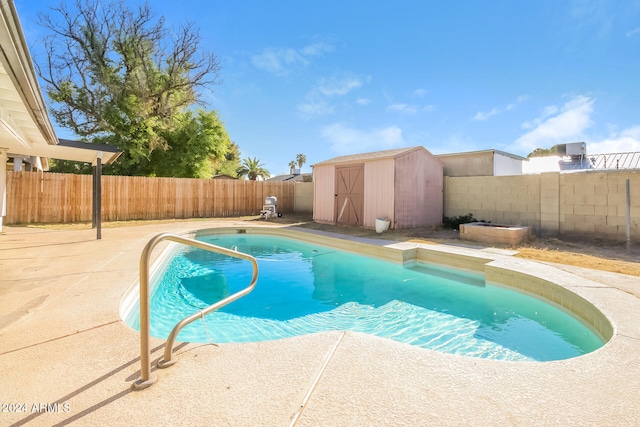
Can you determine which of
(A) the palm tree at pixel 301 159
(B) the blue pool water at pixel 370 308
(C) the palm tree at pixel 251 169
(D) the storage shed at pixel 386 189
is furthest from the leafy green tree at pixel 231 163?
(B) the blue pool water at pixel 370 308

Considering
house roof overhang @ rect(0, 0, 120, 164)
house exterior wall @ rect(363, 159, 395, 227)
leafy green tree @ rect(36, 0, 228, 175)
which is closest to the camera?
house roof overhang @ rect(0, 0, 120, 164)

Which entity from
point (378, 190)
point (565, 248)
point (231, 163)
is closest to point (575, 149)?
point (565, 248)

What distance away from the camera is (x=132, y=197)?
39.1 ft

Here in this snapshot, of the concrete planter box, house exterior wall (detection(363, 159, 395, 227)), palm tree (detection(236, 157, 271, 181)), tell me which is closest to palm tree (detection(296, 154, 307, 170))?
palm tree (detection(236, 157, 271, 181))

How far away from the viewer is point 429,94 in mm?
11242

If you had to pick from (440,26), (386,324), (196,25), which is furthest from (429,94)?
(196,25)

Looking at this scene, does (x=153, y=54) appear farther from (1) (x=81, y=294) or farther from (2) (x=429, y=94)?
(1) (x=81, y=294)

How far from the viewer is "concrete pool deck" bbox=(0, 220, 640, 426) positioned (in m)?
1.49

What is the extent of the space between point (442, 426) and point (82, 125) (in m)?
21.3

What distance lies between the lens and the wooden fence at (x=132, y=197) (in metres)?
9.88

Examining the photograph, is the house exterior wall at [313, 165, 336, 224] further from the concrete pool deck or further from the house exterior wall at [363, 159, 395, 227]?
the concrete pool deck

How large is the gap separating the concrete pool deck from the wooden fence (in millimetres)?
9974

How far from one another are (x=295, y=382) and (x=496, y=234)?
6.90 meters

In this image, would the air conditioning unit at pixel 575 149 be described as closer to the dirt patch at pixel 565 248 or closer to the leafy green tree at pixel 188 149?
the dirt patch at pixel 565 248
